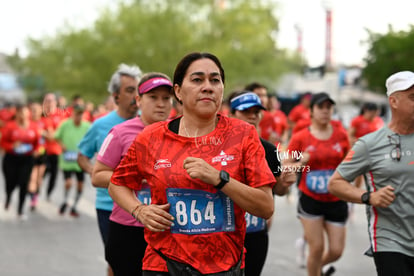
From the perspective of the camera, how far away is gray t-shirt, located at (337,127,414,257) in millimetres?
4402

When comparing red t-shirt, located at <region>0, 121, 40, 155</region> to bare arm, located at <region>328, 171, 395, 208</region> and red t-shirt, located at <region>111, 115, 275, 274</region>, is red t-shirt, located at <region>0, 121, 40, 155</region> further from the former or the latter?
red t-shirt, located at <region>111, 115, 275, 274</region>

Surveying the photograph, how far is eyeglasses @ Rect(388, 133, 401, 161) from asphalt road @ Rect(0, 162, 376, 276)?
3650mm

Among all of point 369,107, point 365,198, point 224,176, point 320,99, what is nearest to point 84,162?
point 320,99

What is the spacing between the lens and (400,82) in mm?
4473

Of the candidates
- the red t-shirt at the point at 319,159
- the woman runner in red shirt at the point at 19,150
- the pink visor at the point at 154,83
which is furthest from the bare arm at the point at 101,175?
the woman runner in red shirt at the point at 19,150

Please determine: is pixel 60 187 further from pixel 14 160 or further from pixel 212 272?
pixel 212 272

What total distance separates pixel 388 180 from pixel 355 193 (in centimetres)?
Result: 24

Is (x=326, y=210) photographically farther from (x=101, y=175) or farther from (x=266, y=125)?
(x=266, y=125)

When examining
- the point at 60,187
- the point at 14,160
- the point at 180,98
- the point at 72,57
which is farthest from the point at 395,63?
the point at 180,98

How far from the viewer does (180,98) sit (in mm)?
3555

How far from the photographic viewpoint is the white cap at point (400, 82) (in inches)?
174

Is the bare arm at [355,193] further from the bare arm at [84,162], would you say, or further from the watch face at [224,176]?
the bare arm at [84,162]

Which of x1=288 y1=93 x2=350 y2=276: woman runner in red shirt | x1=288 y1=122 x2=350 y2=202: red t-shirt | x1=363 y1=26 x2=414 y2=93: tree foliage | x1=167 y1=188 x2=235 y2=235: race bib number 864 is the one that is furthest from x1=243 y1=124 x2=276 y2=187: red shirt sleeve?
x1=363 y1=26 x2=414 y2=93: tree foliage

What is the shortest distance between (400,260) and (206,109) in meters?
1.84
